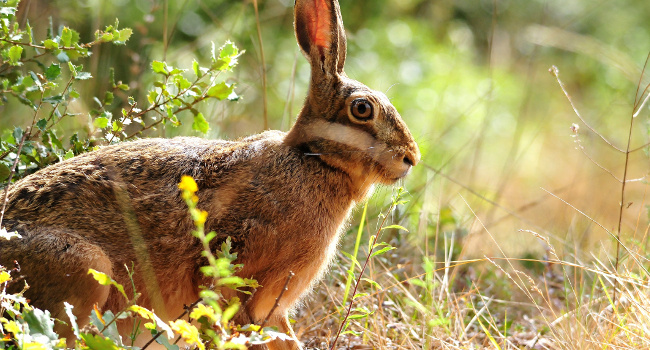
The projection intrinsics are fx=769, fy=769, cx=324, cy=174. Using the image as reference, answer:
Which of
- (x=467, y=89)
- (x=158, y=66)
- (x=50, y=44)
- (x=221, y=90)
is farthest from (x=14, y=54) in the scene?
(x=467, y=89)

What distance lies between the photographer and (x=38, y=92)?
4051mm

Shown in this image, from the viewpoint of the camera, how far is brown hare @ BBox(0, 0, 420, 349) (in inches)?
133

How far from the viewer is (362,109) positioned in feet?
12.7

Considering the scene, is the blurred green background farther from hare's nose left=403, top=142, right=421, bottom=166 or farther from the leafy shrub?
the leafy shrub

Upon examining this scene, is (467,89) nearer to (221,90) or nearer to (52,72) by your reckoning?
(221,90)

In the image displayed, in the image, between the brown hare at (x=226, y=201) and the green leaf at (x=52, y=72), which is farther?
the green leaf at (x=52, y=72)

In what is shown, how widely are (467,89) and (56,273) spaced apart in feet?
21.6

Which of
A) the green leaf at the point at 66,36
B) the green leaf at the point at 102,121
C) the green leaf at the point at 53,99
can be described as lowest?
the green leaf at the point at 102,121

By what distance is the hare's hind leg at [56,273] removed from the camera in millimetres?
3209

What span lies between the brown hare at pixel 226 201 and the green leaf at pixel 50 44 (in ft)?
1.92

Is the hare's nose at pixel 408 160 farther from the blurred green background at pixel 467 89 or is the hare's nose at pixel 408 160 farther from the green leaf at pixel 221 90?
the green leaf at pixel 221 90

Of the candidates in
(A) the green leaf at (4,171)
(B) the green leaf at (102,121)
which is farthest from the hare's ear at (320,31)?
(A) the green leaf at (4,171)

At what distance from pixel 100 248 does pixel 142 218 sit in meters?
0.26

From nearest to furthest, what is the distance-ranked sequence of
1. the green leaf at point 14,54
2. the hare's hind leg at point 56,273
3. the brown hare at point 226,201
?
the hare's hind leg at point 56,273 → the brown hare at point 226,201 → the green leaf at point 14,54
